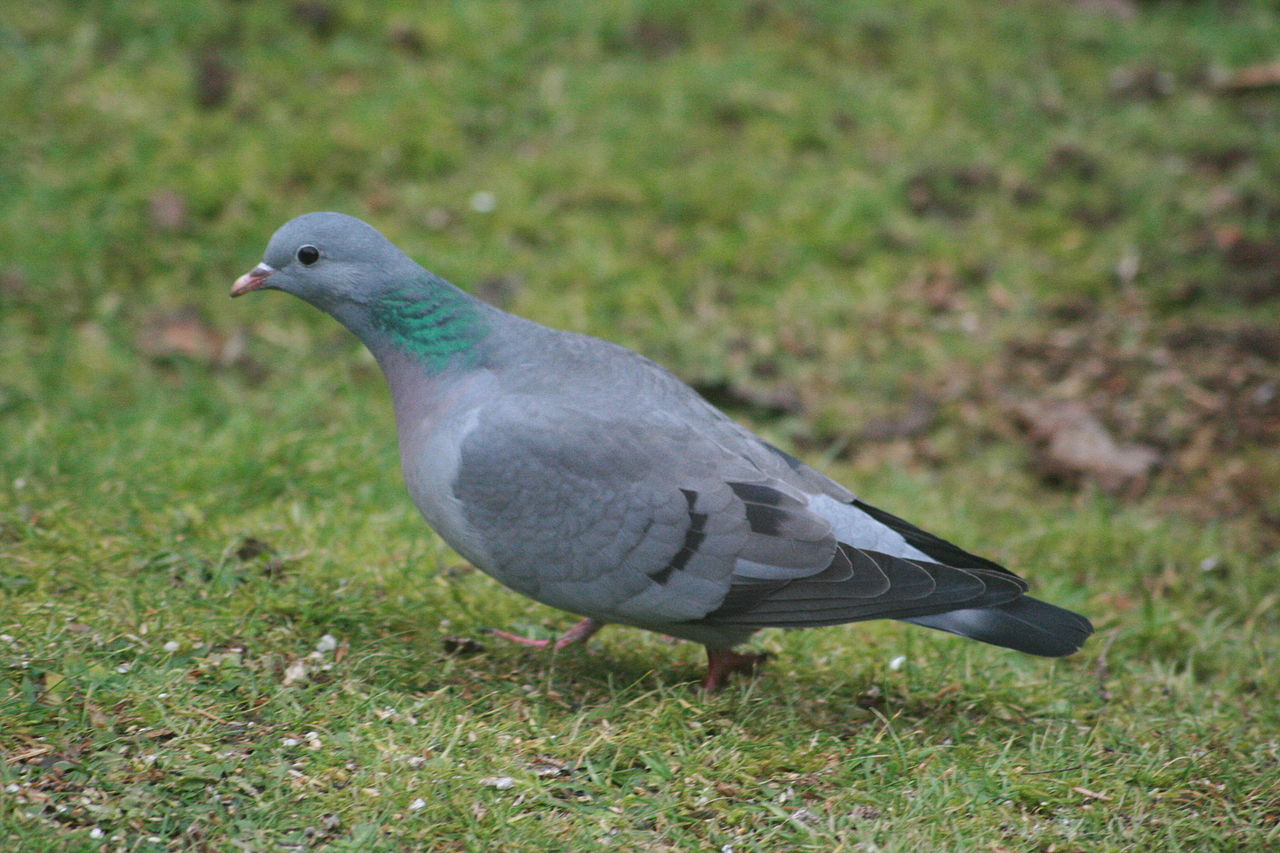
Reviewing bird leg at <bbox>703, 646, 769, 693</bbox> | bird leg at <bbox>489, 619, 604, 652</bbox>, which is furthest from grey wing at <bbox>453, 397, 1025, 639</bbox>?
bird leg at <bbox>489, 619, 604, 652</bbox>

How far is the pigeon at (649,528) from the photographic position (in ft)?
10.7

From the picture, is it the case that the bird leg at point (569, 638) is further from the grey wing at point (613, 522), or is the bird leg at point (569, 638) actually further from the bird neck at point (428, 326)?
the bird neck at point (428, 326)

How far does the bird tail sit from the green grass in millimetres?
311

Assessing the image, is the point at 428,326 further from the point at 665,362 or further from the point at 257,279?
Result: the point at 665,362

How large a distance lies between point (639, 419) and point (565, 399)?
0.21 m

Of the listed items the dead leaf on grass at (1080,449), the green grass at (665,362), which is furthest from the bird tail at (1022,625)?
the dead leaf on grass at (1080,449)

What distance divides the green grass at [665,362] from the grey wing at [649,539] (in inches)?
13.0

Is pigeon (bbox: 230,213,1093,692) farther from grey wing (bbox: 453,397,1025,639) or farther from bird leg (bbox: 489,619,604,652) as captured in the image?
bird leg (bbox: 489,619,604,652)

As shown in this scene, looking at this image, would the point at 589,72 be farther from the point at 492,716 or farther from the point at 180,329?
the point at 492,716

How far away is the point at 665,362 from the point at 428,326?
7.44 feet

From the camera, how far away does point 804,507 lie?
11.1 ft

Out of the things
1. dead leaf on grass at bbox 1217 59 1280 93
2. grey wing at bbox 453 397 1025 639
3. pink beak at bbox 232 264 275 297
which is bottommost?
grey wing at bbox 453 397 1025 639

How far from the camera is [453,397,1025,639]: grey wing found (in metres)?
3.27

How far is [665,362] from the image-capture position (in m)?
5.68
